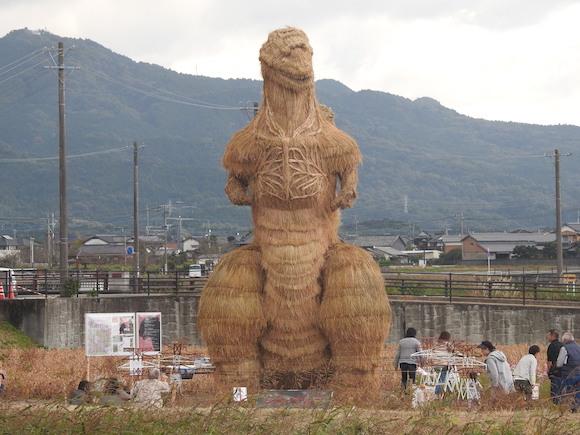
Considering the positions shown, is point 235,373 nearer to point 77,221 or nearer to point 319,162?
point 319,162

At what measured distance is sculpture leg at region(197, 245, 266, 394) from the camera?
36.9 feet

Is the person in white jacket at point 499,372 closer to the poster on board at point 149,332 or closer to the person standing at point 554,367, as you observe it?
the person standing at point 554,367

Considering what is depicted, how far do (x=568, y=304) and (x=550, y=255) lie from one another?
134 feet

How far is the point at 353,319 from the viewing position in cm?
1109

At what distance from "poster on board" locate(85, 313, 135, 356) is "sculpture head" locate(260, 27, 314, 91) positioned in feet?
16.8

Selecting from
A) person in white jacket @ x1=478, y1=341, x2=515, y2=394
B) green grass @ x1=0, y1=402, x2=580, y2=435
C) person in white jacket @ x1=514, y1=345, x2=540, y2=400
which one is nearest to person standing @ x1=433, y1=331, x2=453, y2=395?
person in white jacket @ x1=478, y1=341, x2=515, y2=394

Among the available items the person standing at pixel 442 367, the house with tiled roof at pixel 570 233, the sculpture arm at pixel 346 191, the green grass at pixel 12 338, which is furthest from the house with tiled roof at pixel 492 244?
the sculpture arm at pixel 346 191

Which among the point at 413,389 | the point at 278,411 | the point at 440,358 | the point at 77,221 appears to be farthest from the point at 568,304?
the point at 77,221

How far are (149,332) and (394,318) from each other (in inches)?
348

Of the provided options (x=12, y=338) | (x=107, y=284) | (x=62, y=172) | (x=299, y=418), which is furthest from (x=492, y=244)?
(x=299, y=418)

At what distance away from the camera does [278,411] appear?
30.9 feet

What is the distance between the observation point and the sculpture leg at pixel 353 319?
11117mm

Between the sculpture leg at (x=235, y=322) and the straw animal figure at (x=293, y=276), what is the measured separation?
1 centimetres

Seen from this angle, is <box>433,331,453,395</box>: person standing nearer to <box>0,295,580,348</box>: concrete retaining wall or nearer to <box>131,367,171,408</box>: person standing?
<box>131,367,171,408</box>: person standing
